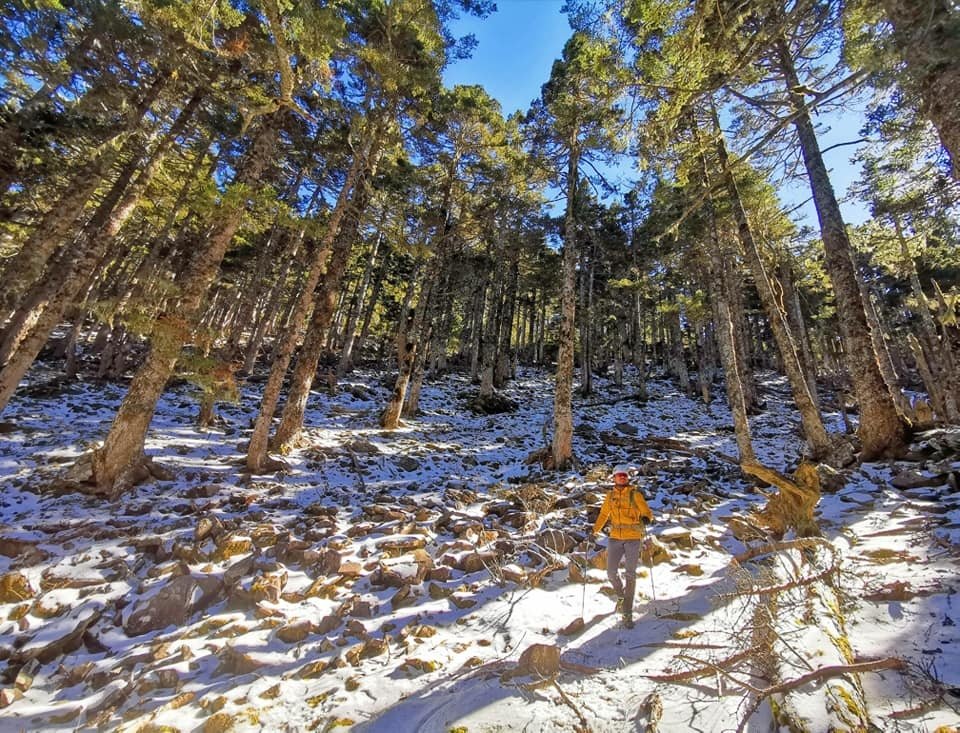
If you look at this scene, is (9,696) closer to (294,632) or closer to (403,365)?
(294,632)

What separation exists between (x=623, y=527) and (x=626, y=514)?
0.16 metres

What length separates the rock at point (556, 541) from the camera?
20.8 ft

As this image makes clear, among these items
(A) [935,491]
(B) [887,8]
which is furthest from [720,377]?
(B) [887,8]

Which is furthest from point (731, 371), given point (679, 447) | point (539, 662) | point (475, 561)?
point (539, 662)

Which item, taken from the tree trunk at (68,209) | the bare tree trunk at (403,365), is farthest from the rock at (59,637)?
the tree trunk at (68,209)

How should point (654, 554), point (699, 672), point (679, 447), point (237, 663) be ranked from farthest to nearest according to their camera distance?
point (679, 447)
point (654, 554)
point (237, 663)
point (699, 672)

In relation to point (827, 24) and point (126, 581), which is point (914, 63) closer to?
point (827, 24)

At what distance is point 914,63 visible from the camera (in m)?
4.16

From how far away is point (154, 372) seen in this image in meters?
7.53

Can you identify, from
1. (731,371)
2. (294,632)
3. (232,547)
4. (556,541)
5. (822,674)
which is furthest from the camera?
(731,371)

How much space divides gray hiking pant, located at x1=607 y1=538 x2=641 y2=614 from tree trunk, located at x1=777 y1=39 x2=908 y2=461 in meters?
6.74

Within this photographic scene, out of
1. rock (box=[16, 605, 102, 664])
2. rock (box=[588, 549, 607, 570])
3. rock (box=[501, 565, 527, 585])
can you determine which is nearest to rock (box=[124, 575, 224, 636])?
rock (box=[16, 605, 102, 664])

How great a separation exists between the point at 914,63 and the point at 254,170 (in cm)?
993

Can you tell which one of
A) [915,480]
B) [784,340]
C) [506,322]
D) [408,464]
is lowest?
[408,464]
